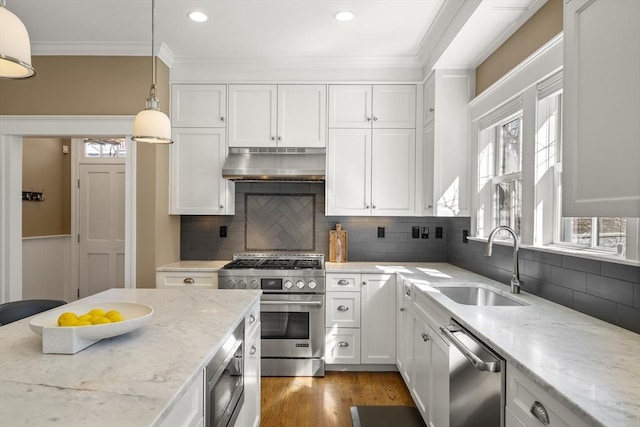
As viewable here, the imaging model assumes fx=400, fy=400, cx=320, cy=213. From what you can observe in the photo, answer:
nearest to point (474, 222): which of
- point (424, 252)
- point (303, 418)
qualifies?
point (424, 252)

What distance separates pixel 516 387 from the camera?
1340 millimetres

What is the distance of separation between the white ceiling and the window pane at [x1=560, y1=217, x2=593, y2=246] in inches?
48.2

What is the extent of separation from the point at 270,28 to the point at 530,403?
287cm

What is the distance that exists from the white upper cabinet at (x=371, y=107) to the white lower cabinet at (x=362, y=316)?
53.9 inches

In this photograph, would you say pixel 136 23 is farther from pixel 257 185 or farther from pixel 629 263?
pixel 629 263

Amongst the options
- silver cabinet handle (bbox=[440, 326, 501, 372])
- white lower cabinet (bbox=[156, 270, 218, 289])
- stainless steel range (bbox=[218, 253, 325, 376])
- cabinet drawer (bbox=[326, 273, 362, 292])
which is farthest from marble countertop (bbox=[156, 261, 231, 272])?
silver cabinet handle (bbox=[440, 326, 501, 372])

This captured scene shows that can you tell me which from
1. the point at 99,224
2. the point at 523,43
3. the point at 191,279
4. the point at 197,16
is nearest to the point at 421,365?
the point at 191,279

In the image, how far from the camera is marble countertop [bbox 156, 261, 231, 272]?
11.1ft

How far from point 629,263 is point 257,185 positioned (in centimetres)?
309

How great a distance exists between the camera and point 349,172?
3.65 meters

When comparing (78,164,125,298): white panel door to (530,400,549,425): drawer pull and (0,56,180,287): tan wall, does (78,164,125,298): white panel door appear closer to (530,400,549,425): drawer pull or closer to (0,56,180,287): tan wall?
(0,56,180,287): tan wall

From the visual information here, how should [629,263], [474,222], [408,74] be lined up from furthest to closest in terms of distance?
[408,74]
[474,222]
[629,263]

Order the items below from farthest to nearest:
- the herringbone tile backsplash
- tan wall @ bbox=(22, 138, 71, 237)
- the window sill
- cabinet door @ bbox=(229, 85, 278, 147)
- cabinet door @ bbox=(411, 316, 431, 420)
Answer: tan wall @ bbox=(22, 138, 71, 237) → the herringbone tile backsplash → cabinet door @ bbox=(229, 85, 278, 147) → cabinet door @ bbox=(411, 316, 431, 420) → the window sill

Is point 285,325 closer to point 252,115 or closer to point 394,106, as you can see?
point 252,115
